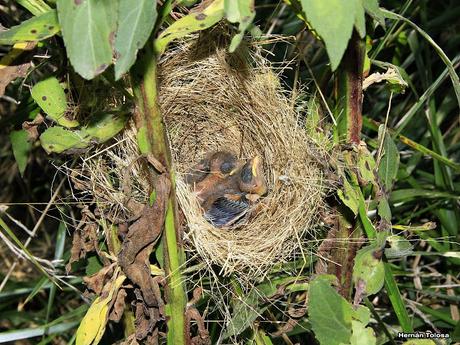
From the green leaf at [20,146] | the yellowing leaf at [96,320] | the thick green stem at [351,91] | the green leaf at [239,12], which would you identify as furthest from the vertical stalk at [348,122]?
the green leaf at [20,146]

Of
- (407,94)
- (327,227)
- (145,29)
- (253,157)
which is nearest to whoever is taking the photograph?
(145,29)

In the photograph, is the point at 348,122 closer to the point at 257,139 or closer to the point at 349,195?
the point at 349,195

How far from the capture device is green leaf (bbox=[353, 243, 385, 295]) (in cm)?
93

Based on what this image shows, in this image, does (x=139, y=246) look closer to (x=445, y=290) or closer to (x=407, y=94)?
(x=445, y=290)

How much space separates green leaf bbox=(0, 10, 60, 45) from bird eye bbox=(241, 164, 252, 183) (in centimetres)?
59

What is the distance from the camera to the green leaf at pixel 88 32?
0.74 meters

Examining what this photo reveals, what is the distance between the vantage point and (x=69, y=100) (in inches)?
39.5

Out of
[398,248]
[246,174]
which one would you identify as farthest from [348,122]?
[246,174]

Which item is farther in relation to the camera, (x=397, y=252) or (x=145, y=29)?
(x=397, y=252)

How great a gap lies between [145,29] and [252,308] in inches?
18.8

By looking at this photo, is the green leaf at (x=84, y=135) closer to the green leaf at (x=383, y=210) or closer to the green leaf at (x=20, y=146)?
the green leaf at (x=20, y=146)

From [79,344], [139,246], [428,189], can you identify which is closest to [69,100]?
[139,246]

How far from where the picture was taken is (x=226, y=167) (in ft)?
4.71

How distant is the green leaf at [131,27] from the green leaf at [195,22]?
12 cm
